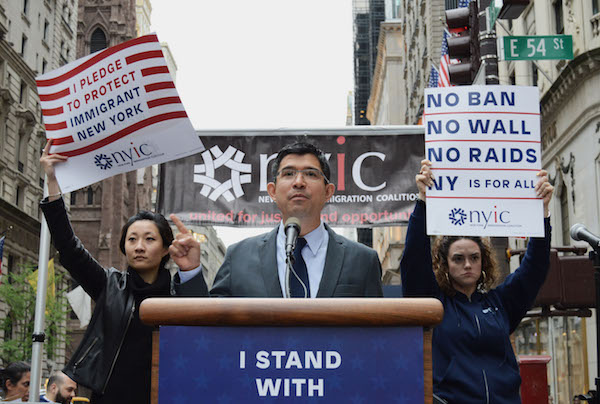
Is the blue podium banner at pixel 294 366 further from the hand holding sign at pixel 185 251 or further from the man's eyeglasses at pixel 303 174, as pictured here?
the man's eyeglasses at pixel 303 174

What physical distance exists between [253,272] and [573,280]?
615cm

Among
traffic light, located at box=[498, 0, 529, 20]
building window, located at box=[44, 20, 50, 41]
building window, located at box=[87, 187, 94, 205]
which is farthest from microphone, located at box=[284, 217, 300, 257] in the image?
building window, located at box=[87, 187, 94, 205]

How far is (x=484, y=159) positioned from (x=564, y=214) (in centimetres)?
1810

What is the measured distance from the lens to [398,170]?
816 centimetres

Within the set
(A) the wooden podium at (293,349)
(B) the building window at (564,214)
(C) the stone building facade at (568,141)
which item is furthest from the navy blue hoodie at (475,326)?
(B) the building window at (564,214)

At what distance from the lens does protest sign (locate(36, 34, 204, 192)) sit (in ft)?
16.0

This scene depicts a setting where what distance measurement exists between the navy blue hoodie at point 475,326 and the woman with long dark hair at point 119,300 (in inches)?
52.2

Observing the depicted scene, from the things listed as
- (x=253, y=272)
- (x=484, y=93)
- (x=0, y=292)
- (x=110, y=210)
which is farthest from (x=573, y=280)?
(x=110, y=210)

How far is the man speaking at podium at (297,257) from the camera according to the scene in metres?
3.42

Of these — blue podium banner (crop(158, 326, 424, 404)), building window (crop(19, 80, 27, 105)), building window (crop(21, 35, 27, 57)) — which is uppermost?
building window (crop(21, 35, 27, 57))

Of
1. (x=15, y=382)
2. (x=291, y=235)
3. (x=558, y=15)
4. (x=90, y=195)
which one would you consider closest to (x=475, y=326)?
(x=291, y=235)

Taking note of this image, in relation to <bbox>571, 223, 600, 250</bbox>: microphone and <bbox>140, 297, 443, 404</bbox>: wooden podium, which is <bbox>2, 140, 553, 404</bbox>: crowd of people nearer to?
<bbox>140, 297, 443, 404</bbox>: wooden podium

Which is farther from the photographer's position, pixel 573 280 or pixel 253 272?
pixel 573 280

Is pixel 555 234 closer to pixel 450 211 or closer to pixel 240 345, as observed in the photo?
pixel 450 211
